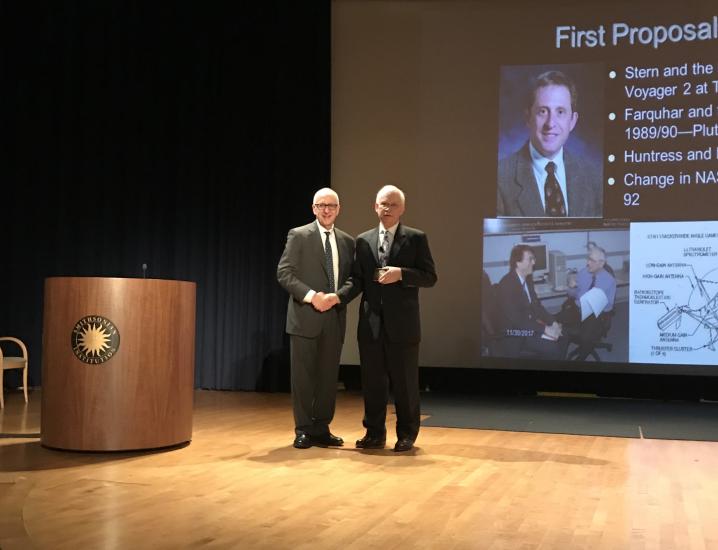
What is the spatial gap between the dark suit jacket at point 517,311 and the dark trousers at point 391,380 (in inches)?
115

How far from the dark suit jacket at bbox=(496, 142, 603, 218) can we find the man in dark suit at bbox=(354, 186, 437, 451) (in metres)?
2.94

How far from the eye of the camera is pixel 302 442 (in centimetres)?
445

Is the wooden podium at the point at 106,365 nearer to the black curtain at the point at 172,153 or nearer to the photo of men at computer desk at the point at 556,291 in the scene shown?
the black curtain at the point at 172,153

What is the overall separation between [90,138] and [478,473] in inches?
229

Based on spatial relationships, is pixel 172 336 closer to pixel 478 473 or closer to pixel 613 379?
pixel 478 473

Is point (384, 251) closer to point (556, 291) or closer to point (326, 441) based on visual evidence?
point (326, 441)

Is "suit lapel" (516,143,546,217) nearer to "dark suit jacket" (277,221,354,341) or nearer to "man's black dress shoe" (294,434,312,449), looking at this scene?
"dark suit jacket" (277,221,354,341)

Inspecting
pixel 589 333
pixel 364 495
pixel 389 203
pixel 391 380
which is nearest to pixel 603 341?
pixel 589 333

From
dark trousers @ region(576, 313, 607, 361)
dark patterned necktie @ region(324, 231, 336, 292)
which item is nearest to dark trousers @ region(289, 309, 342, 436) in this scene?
dark patterned necktie @ region(324, 231, 336, 292)

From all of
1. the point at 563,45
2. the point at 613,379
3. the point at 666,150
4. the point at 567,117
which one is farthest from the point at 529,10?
the point at 613,379

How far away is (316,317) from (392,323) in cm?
43

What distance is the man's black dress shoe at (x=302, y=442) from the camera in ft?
14.6

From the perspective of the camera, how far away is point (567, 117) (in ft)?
23.2

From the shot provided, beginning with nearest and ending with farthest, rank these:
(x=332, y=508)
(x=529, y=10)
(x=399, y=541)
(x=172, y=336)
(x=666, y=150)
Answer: (x=399, y=541), (x=332, y=508), (x=172, y=336), (x=666, y=150), (x=529, y=10)
